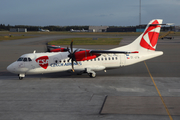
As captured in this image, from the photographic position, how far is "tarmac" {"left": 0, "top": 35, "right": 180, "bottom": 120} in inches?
518

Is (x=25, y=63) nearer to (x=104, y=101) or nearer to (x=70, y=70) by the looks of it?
(x=70, y=70)

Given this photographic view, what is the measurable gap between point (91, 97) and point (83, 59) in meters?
7.14

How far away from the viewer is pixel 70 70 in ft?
76.2

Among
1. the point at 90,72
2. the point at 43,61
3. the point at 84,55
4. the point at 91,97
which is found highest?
the point at 84,55

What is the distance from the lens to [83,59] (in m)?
23.1

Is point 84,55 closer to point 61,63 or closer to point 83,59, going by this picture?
point 83,59

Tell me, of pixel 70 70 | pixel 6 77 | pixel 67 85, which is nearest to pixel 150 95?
pixel 67 85

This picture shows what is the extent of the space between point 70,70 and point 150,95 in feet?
31.4

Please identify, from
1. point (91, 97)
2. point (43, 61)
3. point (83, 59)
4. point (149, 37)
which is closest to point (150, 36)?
point (149, 37)

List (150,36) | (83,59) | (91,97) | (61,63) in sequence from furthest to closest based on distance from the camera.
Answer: (150,36) → (83,59) → (61,63) → (91,97)

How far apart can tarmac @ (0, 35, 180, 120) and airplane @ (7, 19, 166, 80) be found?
112cm

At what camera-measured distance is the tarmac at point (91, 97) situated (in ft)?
43.2

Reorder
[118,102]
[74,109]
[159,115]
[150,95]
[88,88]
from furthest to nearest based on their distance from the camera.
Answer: [88,88]
[150,95]
[118,102]
[74,109]
[159,115]

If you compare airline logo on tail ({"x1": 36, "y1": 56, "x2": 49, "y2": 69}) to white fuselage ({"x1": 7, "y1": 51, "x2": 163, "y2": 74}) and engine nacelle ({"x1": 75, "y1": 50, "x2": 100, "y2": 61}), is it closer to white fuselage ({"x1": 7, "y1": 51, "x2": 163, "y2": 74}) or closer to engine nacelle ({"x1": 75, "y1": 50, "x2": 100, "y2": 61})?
white fuselage ({"x1": 7, "y1": 51, "x2": 163, "y2": 74})
